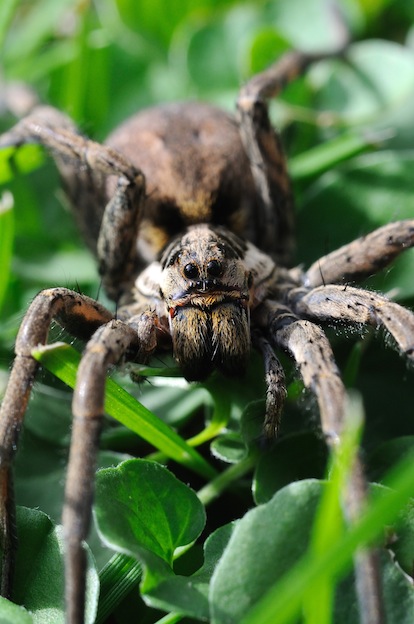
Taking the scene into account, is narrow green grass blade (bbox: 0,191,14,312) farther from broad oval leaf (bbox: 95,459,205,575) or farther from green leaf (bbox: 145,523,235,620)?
green leaf (bbox: 145,523,235,620)

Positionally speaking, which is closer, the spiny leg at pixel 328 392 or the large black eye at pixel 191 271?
the spiny leg at pixel 328 392

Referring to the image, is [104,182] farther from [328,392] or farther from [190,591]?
[190,591]

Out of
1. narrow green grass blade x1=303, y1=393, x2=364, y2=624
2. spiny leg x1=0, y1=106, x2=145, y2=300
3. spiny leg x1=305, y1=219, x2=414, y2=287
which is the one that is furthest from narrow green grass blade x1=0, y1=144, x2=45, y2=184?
narrow green grass blade x1=303, y1=393, x2=364, y2=624

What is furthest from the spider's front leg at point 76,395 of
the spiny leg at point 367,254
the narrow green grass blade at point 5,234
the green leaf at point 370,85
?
the green leaf at point 370,85

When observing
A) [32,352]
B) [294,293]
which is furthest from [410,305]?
[32,352]

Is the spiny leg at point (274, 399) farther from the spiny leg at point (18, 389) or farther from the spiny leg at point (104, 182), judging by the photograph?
the spiny leg at point (104, 182)

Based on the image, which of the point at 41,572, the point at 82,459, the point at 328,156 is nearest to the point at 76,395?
the point at 82,459

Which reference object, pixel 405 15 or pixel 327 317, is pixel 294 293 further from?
pixel 405 15
